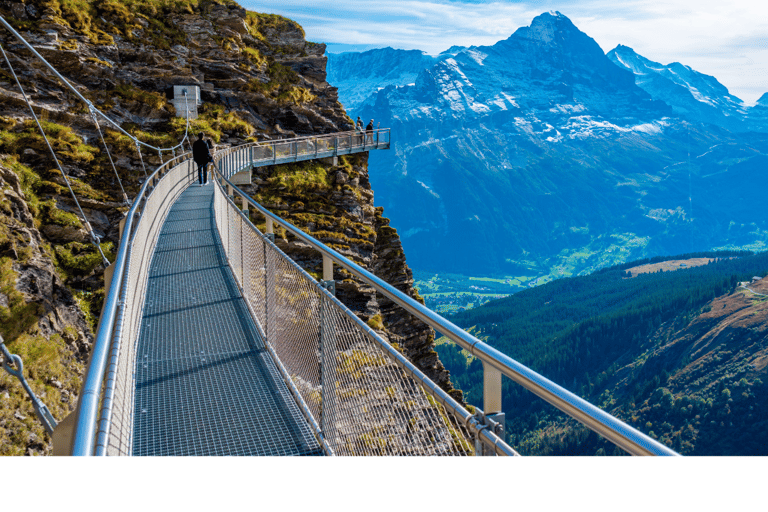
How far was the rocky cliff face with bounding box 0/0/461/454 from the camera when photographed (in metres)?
13.3

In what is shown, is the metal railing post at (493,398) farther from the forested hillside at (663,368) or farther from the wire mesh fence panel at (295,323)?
the forested hillside at (663,368)

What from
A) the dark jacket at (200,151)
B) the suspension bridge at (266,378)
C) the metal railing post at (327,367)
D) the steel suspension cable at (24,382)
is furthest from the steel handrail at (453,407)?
the dark jacket at (200,151)

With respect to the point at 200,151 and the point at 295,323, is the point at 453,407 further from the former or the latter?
the point at 200,151

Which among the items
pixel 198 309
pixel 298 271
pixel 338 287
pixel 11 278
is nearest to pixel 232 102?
pixel 338 287

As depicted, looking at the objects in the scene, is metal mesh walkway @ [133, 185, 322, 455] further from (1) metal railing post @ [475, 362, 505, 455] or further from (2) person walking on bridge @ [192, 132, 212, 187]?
(2) person walking on bridge @ [192, 132, 212, 187]

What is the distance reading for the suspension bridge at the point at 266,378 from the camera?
2.53m

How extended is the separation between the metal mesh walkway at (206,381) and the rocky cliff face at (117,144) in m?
4.06

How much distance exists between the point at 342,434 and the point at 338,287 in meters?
20.9

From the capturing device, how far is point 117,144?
1008 inches

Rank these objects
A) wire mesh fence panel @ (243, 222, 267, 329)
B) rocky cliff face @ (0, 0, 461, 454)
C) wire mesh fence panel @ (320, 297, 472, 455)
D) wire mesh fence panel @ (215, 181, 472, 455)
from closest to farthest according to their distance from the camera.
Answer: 1. wire mesh fence panel @ (320, 297, 472, 455)
2. wire mesh fence panel @ (215, 181, 472, 455)
3. wire mesh fence panel @ (243, 222, 267, 329)
4. rocky cliff face @ (0, 0, 461, 454)

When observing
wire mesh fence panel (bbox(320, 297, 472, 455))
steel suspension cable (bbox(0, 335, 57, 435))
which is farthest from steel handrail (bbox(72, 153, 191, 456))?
wire mesh fence panel (bbox(320, 297, 472, 455))

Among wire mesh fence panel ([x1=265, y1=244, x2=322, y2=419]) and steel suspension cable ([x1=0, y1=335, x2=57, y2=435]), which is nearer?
steel suspension cable ([x1=0, y1=335, x2=57, y2=435])

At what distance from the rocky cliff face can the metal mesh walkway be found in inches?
160

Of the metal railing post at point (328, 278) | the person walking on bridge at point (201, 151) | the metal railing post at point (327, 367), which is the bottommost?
the metal railing post at point (327, 367)
